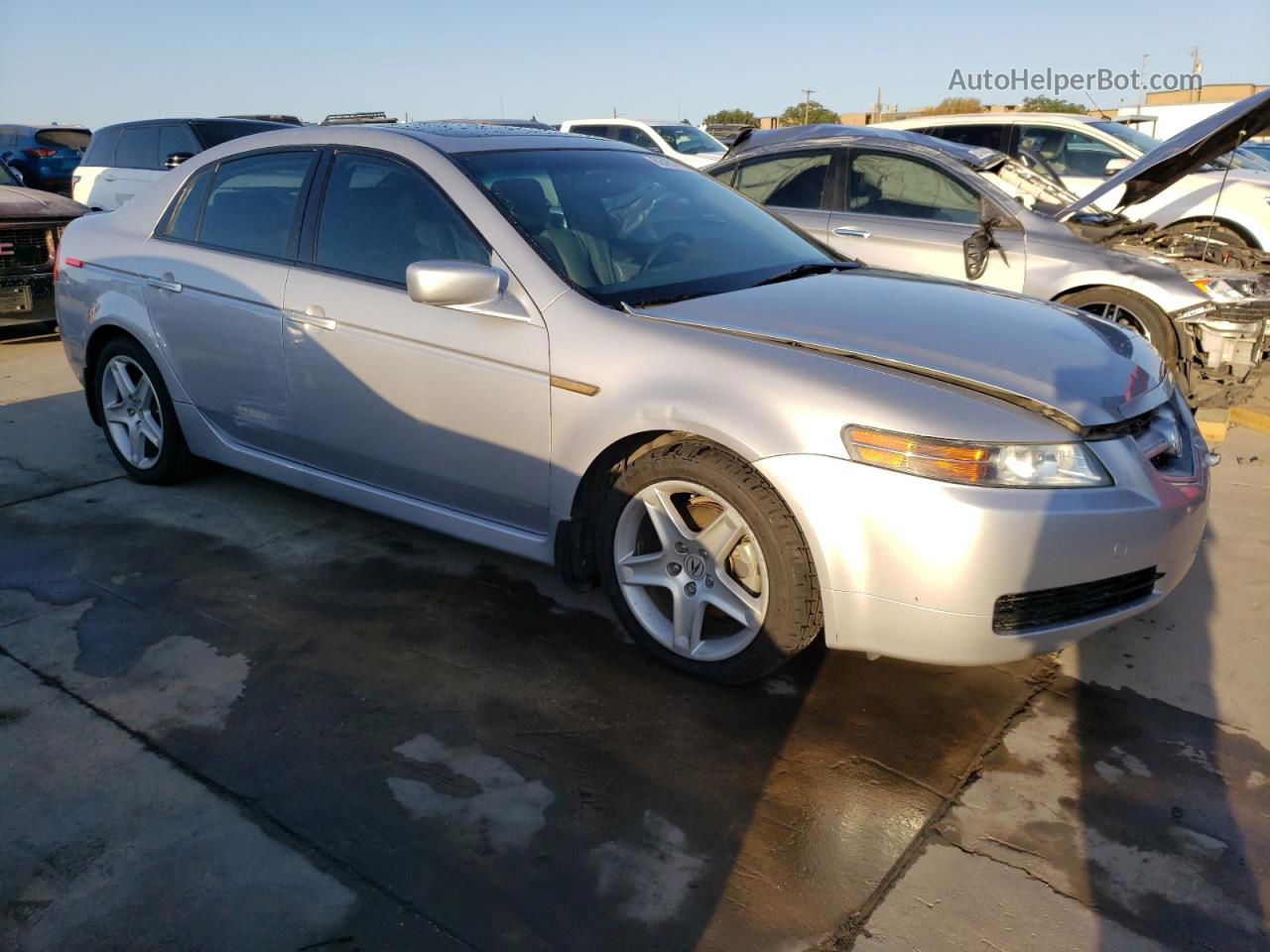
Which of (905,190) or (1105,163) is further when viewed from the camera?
(1105,163)

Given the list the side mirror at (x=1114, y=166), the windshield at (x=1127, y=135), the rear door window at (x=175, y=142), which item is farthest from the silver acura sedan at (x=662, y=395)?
the rear door window at (x=175, y=142)

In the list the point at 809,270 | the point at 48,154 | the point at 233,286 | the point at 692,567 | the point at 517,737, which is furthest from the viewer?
the point at 48,154

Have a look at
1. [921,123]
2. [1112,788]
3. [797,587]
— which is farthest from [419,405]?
[921,123]

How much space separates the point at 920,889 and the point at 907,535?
2.78 feet

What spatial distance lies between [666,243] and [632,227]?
0.14m

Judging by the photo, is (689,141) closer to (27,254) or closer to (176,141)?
(176,141)

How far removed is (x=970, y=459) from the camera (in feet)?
8.70

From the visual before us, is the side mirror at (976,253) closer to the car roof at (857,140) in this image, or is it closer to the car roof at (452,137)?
the car roof at (857,140)

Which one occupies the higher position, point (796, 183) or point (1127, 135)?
point (1127, 135)

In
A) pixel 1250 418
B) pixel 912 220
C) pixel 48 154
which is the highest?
pixel 48 154

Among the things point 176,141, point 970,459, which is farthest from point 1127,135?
point 176,141

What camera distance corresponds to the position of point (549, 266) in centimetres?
335

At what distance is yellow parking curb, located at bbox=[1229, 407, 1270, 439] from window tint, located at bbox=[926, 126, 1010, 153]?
4.18 m

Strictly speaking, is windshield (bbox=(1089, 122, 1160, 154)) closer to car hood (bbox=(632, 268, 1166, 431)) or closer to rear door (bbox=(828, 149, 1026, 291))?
rear door (bbox=(828, 149, 1026, 291))
